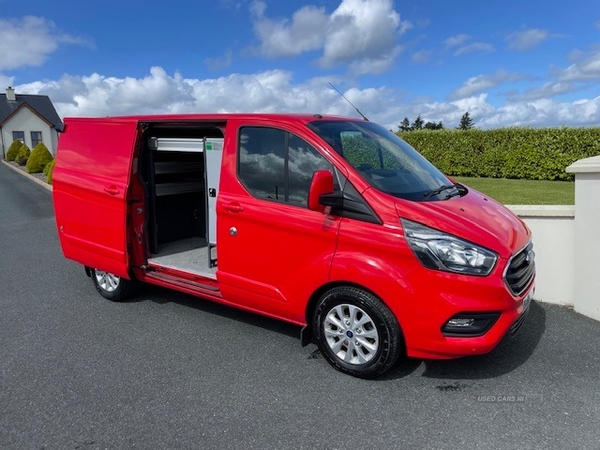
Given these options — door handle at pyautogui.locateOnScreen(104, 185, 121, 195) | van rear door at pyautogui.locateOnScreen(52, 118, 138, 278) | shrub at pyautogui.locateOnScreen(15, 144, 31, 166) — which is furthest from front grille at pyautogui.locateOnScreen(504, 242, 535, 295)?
shrub at pyautogui.locateOnScreen(15, 144, 31, 166)

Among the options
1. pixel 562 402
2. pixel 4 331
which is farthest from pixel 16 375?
pixel 562 402

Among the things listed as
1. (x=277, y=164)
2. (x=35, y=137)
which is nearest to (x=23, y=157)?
(x=35, y=137)

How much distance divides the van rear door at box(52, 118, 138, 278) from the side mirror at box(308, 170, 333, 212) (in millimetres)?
2246

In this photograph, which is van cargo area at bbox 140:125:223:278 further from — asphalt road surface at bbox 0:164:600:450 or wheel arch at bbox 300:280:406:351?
wheel arch at bbox 300:280:406:351

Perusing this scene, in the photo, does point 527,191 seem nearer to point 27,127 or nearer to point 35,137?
point 35,137

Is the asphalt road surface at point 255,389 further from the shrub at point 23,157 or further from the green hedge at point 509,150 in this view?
the shrub at point 23,157

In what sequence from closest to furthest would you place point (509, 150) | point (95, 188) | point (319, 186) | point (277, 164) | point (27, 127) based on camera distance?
point (319, 186) → point (277, 164) → point (95, 188) → point (509, 150) → point (27, 127)

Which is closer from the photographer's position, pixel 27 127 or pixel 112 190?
pixel 112 190

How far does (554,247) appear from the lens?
4.93m

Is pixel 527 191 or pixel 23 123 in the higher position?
pixel 23 123

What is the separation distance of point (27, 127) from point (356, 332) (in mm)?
57930

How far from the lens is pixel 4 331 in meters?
4.48

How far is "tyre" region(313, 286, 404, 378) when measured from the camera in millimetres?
3314

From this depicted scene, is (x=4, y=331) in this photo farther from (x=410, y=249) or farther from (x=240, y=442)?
(x=410, y=249)
